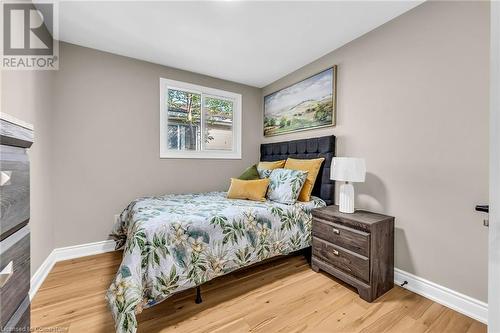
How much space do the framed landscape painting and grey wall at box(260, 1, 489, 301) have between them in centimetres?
30

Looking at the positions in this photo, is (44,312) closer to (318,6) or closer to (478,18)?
(318,6)

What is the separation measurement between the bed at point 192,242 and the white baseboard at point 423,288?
0.48m

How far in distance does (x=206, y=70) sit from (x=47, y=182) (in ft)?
7.62

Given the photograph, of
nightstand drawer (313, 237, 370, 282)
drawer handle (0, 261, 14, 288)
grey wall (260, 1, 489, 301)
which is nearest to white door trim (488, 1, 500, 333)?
nightstand drawer (313, 237, 370, 282)

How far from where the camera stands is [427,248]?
1.74 m

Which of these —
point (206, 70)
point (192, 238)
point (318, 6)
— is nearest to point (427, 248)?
point (192, 238)

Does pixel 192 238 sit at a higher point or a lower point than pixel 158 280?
higher

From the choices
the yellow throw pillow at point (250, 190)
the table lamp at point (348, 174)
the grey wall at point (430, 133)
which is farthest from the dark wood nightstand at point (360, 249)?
the yellow throw pillow at point (250, 190)

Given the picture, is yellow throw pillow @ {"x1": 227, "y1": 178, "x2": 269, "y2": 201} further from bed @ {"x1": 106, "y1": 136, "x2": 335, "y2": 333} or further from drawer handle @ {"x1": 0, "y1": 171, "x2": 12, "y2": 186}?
drawer handle @ {"x1": 0, "y1": 171, "x2": 12, "y2": 186}

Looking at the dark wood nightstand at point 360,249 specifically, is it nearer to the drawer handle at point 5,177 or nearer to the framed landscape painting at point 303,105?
the framed landscape painting at point 303,105

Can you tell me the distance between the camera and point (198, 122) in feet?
10.7

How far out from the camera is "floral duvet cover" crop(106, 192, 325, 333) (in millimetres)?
1271

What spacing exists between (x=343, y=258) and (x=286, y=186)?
2.90 feet

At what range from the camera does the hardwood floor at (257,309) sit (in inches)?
54.9
